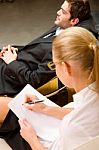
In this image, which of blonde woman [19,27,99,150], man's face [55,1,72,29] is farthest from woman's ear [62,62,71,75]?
man's face [55,1,72,29]

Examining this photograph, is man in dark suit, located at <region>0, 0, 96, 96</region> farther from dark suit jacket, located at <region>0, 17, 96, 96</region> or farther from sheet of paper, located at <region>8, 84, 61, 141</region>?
sheet of paper, located at <region>8, 84, 61, 141</region>

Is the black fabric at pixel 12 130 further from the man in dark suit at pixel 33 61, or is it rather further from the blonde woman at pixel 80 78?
the blonde woman at pixel 80 78

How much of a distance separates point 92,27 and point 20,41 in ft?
4.53

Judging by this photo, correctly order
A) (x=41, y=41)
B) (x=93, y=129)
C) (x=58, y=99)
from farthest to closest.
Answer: (x=41, y=41)
(x=58, y=99)
(x=93, y=129)

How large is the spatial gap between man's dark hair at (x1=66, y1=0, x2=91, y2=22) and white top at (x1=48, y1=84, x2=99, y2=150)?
2.91 ft

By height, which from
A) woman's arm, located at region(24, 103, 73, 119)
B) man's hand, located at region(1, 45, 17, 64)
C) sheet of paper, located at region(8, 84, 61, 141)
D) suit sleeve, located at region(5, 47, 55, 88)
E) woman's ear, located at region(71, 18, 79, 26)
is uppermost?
woman's ear, located at region(71, 18, 79, 26)

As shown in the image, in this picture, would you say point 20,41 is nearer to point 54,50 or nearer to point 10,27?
point 10,27

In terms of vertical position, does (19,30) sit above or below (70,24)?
below

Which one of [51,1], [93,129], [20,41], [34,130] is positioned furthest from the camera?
[51,1]

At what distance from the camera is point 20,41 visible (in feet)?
11.3

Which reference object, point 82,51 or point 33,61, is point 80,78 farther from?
point 33,61

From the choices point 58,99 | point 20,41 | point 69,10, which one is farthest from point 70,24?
point 20,41

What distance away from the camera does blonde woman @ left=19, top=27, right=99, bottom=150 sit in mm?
1425

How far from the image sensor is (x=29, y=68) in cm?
223
